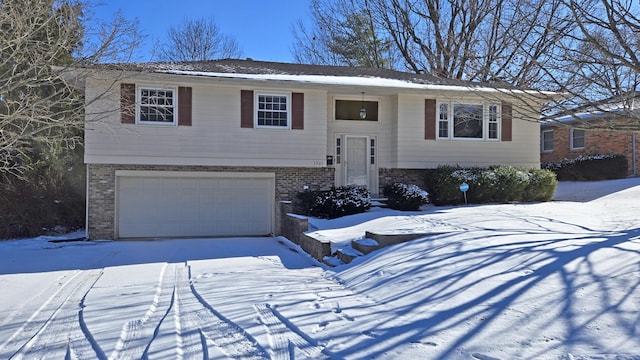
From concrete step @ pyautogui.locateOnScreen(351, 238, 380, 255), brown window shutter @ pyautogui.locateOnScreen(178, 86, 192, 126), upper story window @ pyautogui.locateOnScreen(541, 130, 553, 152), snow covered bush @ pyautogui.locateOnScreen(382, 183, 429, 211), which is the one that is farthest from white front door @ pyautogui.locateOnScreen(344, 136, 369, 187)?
upper story window @ pyautogui.locateOnScreen(541, 130, 553, 152)

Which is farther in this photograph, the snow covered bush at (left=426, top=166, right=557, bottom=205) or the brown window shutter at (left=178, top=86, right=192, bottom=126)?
the snow covered bush at (left=426, top=166, right=557, bottom=205)

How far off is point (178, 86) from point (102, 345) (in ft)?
36.3

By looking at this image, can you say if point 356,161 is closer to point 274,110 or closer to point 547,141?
point 274,110

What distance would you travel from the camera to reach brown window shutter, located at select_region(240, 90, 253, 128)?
15008mm

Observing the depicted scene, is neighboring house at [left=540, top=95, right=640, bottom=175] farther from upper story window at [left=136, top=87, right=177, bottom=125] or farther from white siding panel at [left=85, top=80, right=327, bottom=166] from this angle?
upper story window at [left=136, top=87, right=177, bottom=125]

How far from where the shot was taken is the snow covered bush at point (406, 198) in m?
14.3

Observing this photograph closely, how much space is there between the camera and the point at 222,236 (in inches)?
607

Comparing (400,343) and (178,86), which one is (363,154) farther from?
(400,343)

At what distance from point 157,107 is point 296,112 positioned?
4.26 m

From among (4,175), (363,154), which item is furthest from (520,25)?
(4,175)

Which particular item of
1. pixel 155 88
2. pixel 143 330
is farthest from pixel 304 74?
pixel 143 330

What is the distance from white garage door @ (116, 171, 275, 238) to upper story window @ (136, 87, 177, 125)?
1.68 metres

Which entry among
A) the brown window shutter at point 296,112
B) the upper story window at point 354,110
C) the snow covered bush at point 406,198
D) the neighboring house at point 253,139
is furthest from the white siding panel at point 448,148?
the brown window shutter at point 296,112

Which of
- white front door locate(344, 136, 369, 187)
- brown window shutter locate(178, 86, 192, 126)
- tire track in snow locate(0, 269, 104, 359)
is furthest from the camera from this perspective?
white front door locate(344, 136, 369, 187)
